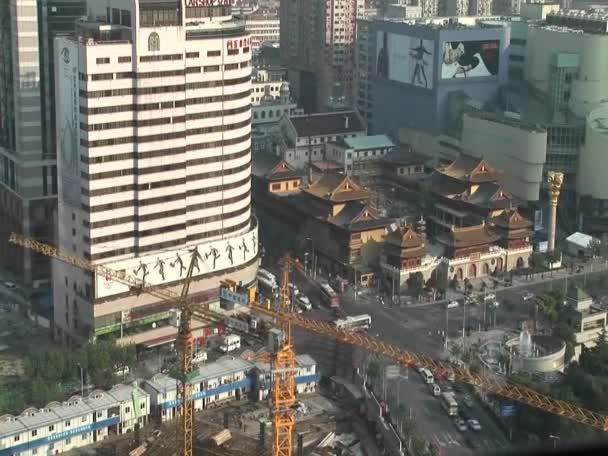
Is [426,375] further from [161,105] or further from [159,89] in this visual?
[159,89]

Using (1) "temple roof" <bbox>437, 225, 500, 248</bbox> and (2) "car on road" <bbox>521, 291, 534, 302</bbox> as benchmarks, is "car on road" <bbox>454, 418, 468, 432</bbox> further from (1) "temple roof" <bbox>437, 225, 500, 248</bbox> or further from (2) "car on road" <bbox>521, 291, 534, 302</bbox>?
(1) "temple roof" <bbox>437, 225, 500, 248</bbox>

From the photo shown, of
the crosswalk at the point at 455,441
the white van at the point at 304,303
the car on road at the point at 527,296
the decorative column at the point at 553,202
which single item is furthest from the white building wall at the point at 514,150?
the crosswalk at the point at 455,441

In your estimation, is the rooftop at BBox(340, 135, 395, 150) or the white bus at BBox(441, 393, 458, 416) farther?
the rooftop at BBox(340, 135, 395, 150)

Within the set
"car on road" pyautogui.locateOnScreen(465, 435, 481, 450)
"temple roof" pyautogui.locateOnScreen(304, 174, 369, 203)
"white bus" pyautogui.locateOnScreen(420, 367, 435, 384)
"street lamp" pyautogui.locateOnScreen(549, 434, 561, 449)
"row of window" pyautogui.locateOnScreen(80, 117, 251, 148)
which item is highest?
"row of window" pyautogui.locateOnScreen(80, 117, 251, 148)

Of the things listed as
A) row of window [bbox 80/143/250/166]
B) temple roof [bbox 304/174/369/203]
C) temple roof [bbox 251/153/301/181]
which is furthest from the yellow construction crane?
temple roof [bbox 251/153/301/181]

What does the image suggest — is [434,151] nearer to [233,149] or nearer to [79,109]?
[233,149]

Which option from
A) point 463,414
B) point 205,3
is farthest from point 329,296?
point 205,3
